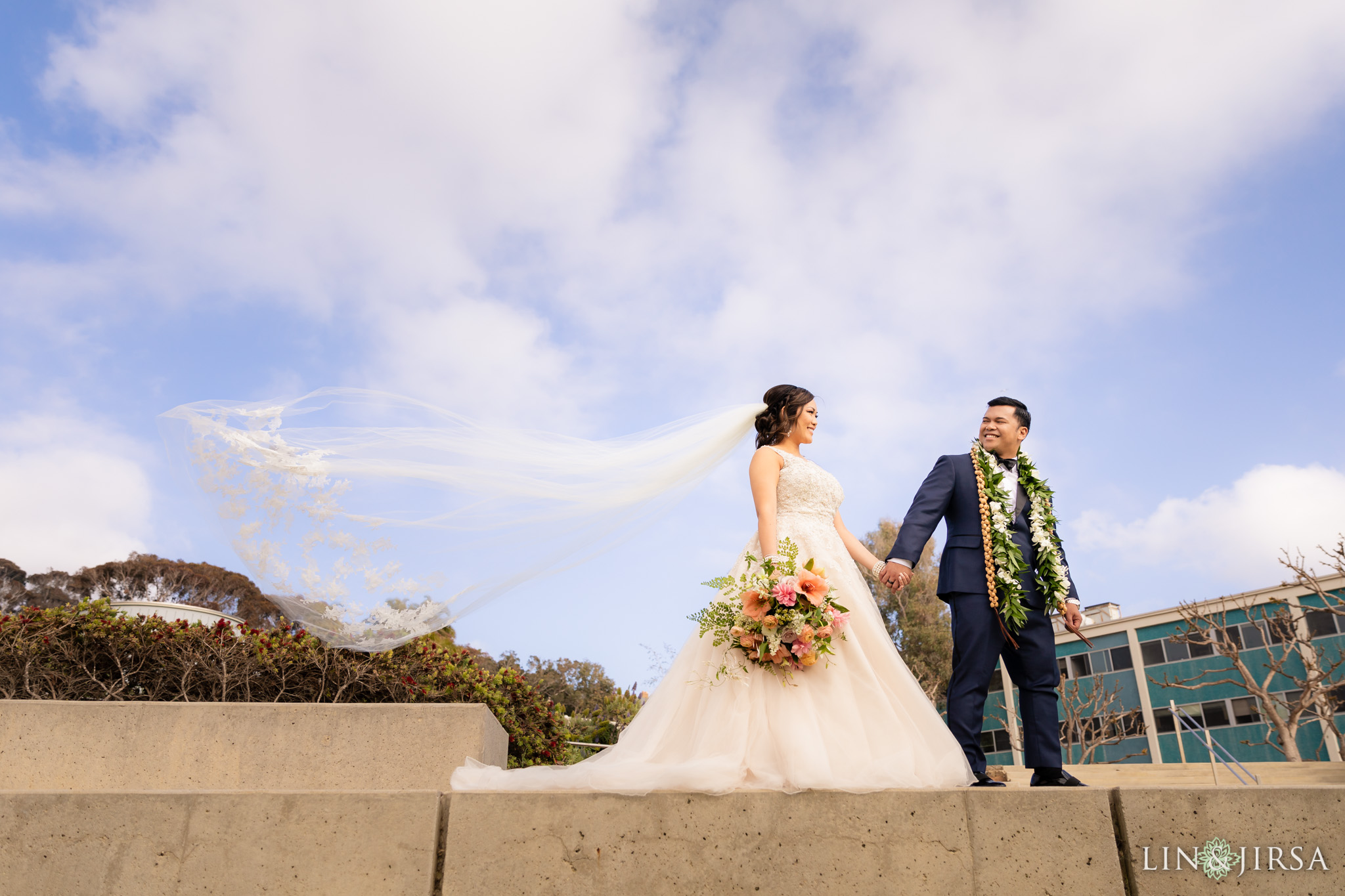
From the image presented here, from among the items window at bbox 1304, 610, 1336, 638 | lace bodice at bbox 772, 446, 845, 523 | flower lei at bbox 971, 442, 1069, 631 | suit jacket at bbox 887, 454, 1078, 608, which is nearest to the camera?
flower lei at bbox 971, 442, 1069, 631

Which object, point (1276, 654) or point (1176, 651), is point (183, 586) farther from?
point (1276, 654)

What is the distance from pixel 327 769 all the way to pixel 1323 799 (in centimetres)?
644

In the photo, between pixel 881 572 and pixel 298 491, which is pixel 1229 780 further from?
pixel 298 491

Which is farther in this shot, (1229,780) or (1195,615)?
(1195,615)

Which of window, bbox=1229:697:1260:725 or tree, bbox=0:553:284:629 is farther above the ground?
tree, bbox=0:553:284:629

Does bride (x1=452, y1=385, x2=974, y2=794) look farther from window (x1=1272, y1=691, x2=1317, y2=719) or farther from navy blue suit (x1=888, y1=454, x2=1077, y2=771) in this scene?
window (x1=1272, y1=691, x2=1317, y2=719)

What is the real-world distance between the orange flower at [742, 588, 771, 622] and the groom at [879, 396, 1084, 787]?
2.74 feet

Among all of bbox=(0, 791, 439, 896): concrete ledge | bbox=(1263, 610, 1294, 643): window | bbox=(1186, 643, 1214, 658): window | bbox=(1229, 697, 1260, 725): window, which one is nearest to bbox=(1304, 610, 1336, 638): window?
bbox=(1263, 610, 1294, 643): window

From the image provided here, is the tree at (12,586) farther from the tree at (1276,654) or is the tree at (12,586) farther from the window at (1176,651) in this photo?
the window at (1176,651)

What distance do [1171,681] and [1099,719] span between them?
18.5 ft

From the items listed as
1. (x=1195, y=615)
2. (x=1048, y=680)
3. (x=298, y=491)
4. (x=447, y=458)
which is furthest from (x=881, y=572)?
(x=1195, y=615)

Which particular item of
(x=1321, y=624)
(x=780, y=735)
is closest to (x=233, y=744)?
(x=780, y=735)

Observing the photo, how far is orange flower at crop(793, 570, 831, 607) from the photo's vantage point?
14.6 feet

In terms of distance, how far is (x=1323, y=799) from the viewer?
3.50m
